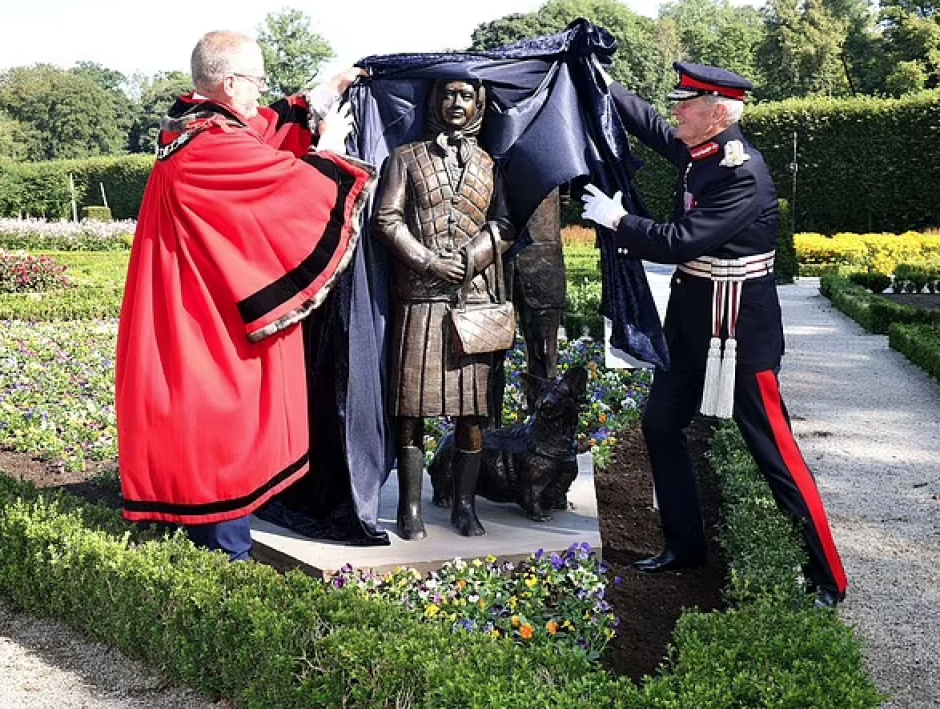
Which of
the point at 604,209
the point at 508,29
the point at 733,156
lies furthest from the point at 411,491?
the point at 508,29

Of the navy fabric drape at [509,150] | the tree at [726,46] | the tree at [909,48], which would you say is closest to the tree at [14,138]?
the tree at [726,46]

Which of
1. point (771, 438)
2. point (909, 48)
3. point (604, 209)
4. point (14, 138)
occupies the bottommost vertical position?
point (771, 438)

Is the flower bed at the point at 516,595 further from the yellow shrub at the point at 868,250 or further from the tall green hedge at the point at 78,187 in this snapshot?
the tall green hedge at the point at 78,187

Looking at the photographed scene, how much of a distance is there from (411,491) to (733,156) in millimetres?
1785

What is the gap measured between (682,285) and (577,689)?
1.89 meters

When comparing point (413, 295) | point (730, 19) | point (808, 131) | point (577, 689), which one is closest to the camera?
point (577, 689)

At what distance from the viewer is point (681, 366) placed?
4.33 m

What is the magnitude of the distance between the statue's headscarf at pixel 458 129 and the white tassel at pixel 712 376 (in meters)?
1.18

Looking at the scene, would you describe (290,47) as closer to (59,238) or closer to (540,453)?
(59,238)

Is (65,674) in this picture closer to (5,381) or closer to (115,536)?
(115,536)

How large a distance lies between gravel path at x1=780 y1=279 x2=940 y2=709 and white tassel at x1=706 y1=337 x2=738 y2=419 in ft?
3.19

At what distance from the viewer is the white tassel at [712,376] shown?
13.4 feet

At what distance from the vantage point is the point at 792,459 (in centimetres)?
409

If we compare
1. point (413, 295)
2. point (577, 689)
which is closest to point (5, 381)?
point (413, 295)
